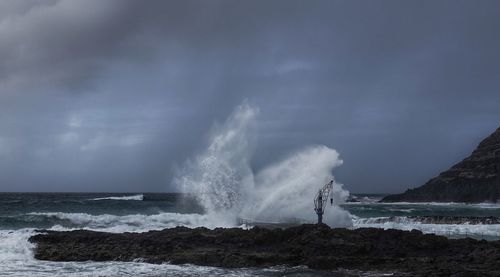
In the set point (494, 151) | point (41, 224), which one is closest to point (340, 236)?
point (41, 224)

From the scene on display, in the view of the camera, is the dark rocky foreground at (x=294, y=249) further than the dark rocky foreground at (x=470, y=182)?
No

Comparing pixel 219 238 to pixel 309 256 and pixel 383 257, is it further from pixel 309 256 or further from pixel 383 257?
pixel 383 257

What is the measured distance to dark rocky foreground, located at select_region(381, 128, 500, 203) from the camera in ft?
312

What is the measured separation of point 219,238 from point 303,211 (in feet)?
51.0

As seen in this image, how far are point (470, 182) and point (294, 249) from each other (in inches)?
3514

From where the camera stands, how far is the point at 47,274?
669 inches

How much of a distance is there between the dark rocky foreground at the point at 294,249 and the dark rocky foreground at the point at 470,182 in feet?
264

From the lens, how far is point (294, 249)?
62.6 feet

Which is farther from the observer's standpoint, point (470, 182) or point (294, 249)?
point (470, 182)

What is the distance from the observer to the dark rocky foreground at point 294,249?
1728cm

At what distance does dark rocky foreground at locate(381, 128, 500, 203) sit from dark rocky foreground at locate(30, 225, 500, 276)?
264ft

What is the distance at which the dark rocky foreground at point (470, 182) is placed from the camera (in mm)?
95125

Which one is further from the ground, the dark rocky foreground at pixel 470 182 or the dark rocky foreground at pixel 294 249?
the dark rocky foreground at pixel 470 182

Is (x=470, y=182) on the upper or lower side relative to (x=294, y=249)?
upper
